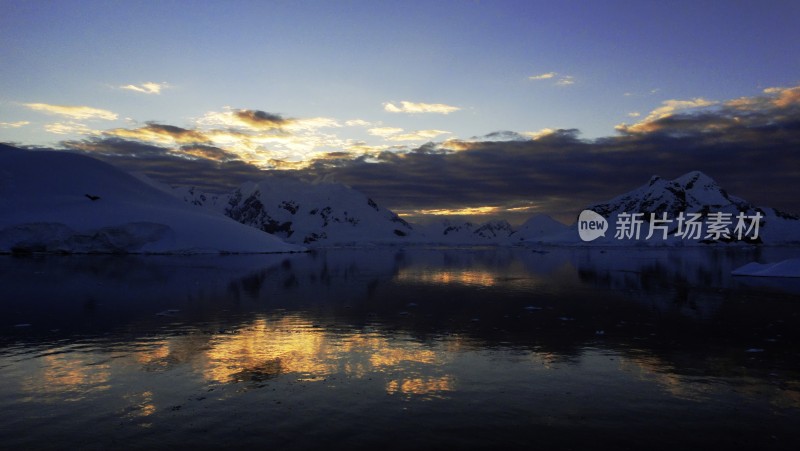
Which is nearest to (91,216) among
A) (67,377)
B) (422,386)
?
(67,377)

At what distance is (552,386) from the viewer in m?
11.1

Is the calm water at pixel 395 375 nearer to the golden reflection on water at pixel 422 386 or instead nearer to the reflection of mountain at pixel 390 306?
the golden reflection on water at pixel 422 386

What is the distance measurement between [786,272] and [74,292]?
53036 millimetres

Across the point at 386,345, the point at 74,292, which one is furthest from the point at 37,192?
the point at 386,345

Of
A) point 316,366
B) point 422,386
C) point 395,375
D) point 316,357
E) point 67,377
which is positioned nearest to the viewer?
point 422,386

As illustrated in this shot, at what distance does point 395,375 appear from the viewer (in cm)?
1189

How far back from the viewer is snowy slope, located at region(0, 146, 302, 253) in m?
79.8

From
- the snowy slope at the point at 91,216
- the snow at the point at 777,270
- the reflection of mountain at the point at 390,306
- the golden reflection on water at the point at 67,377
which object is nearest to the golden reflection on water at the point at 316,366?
the golden reflection on water at the point at 67,377

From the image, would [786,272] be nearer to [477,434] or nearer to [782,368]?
[782,368]

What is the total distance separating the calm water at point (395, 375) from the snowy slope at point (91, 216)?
6255 centimetres

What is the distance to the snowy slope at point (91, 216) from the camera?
7981 centimetres

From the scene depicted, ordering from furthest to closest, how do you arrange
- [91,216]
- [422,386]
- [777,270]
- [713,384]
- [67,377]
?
[91,216] < [777,270] < [67,377] < [713,384] < [422,386]

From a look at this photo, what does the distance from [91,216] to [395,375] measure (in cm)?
8772

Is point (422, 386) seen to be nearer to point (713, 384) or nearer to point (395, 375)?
point (395, 375)
